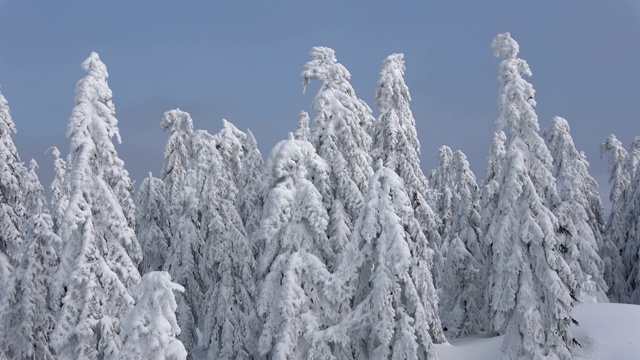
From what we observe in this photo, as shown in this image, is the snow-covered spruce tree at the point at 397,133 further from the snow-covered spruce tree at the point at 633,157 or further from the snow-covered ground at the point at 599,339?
the snow-covered spruce tree at the point at 633,157

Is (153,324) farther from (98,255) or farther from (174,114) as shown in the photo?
(174,114)

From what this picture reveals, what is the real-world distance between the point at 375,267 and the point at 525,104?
994cm

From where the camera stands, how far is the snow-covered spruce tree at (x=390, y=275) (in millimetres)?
20688

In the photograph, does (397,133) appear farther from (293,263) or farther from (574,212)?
(574,212)

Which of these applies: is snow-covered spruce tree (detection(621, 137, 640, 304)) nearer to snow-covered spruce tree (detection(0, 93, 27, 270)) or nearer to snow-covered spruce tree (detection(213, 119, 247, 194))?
snow-covered spruce tree (detection(213, 119, 247, 194))

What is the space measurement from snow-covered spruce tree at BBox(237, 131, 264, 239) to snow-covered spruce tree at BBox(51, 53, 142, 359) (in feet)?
36.0

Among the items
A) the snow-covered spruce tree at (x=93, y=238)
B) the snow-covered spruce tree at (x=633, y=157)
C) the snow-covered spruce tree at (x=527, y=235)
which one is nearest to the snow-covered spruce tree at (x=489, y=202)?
the snow-covered spruce tree at (x=527, y=235)

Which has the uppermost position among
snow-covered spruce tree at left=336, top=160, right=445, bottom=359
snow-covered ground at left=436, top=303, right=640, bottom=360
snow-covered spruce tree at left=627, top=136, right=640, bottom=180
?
snow-covered spruce tree at left=627, top=136, right=640, bottom=180

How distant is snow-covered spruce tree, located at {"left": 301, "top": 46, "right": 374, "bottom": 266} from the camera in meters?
24.3

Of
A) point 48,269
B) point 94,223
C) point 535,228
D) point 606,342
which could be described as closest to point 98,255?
point 94,223

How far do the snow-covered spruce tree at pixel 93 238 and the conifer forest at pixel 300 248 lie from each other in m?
0.05

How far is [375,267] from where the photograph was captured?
70.4ft

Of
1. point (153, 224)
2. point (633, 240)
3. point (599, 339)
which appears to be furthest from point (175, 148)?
point (633, 240)

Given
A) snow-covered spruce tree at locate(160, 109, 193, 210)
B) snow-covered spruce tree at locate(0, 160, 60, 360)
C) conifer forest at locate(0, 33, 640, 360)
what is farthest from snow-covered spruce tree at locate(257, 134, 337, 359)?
snow-covered spruce tree at locate(160, 109, 193, 210)
